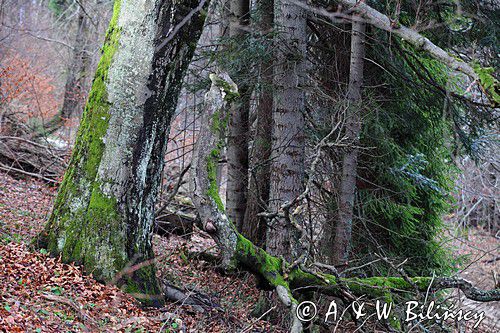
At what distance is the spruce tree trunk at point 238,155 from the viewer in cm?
1000

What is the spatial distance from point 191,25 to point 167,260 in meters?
3.90

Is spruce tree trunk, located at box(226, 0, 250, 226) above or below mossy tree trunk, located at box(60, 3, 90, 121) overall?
below

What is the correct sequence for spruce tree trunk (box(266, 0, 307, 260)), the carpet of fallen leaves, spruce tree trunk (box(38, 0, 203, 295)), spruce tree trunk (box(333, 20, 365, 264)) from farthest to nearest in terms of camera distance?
spruce tree trunk (box(333, 20, 365, 264))
spruce tree trunk (box(266, 0, 307, 260))
spruce tree trunk (box(38, 0, 203, 295))
the carpet of fallen leaves

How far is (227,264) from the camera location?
5.80 metres

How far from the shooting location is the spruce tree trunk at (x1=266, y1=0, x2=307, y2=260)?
8.17 meters

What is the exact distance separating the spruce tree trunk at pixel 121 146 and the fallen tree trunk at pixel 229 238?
590 millimetres

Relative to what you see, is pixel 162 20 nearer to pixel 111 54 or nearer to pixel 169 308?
pixel 111 54

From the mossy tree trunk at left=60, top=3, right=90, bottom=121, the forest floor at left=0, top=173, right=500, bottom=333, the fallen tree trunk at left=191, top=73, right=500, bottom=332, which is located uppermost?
the mossy tree trunk at left=60, top=3, right=90, bottom=121

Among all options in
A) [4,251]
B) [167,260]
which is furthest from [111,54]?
[167,260]

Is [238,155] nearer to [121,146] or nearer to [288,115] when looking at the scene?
[288,115]

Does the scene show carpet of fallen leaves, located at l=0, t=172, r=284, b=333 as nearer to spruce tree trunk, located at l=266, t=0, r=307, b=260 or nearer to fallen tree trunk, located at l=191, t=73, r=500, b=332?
fallen tree trunk, located at l=191, t=73, r=500, b=332

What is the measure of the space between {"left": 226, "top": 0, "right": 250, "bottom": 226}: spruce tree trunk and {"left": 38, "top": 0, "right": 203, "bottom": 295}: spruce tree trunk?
13.5ft

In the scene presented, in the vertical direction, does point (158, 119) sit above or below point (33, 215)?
above

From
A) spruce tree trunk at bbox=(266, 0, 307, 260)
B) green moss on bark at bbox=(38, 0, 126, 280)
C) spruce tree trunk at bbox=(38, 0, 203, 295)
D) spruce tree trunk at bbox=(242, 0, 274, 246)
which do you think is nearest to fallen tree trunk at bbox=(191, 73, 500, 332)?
spruce tree trunk at bbox=(38, 0, 203, 295)
